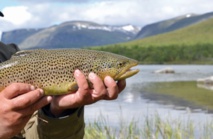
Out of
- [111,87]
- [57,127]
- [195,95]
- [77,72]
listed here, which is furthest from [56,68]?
[195,95]

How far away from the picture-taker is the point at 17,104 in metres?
3.10

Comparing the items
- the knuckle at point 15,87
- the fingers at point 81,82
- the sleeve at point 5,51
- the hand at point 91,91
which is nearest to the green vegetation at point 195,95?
the sleeve at point 5,51

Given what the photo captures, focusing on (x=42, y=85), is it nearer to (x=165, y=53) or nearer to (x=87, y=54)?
(x=87, y=54)

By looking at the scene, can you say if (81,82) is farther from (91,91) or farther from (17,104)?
(17,104)

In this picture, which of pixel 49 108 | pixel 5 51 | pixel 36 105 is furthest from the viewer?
pixel 5 51

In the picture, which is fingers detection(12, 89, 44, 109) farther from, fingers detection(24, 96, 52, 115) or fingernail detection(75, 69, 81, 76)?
fingernail detection(75, 69, 81, 76)

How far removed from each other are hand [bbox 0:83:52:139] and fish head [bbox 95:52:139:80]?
1.70 ft

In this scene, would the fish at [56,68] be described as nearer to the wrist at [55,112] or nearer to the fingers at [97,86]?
the fingers at [97,86]

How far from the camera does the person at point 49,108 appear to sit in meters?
3.13

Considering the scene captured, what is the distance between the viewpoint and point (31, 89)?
128 inches

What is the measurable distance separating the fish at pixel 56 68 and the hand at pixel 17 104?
0.15 metres

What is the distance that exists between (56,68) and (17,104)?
50 centimetres

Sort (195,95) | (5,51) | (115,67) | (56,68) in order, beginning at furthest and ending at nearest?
(195,95) < (5,51) < (115,67) < (56,68)

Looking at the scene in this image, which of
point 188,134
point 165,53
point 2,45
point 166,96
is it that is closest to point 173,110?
point 166,96
